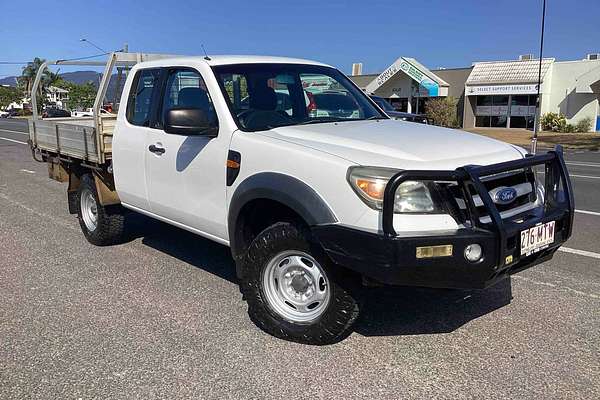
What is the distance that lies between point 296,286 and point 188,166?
1394 mm

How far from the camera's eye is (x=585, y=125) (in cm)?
3584

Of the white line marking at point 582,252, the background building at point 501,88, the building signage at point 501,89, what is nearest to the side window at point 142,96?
the white line marking at point 582,252

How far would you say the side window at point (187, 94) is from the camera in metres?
4.52

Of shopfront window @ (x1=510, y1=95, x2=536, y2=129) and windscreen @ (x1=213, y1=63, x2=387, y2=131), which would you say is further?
shopfront window @ (x1=510, y1=95, x2=536, y2=129)

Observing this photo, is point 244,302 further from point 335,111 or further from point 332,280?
point 335,111

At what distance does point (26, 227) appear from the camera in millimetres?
7441

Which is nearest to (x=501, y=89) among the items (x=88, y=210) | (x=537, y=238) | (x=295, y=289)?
(x=88, y=210)

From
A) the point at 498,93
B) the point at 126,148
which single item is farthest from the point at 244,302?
the point at 498,93

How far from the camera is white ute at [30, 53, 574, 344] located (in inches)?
128

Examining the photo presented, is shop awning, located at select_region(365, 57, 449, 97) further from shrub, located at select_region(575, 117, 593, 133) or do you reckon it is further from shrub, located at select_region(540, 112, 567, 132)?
shrub, located at select_region(575, 117, 593, 133)

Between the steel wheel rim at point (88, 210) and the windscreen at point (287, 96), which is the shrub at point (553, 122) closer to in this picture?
the windscreen at point (287, 96)

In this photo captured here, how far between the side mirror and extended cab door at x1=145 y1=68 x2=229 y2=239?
10cm

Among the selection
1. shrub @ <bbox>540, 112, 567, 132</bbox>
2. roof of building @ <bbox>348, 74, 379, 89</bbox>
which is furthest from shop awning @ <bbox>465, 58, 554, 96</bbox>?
roof of building @ <bbox>348, 74, 379, 89</bbox>

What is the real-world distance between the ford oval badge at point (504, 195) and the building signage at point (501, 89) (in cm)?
3523
